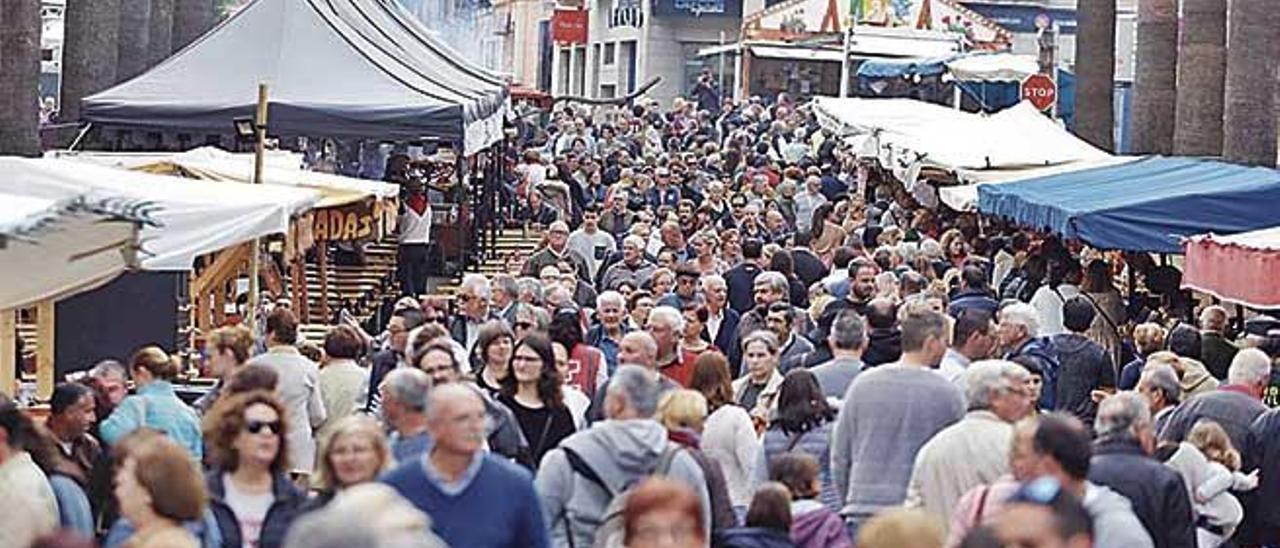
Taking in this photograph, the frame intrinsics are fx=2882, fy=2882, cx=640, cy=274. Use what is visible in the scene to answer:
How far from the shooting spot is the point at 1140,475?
992cm

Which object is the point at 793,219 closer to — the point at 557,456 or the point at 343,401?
the point at 343,401

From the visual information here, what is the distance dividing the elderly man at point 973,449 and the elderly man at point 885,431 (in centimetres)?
47

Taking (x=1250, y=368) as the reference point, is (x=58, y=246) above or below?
above

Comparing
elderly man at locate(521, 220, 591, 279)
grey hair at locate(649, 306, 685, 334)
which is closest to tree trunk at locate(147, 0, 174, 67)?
elderly man at locate(521, 220, 591, 279)

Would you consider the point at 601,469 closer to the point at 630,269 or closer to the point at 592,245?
the point at 630,269

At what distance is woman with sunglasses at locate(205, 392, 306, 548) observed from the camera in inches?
348

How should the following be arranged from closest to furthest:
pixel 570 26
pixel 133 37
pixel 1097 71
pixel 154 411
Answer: pixel 154 411, pixel 133 37, pixel 1097 71, pixel 570 26

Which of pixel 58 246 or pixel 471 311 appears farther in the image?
pixel 471 311

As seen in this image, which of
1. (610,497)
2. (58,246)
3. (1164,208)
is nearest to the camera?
(610,497)

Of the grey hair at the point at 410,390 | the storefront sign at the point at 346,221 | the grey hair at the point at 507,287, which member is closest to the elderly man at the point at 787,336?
the grey hair at the point at 507,287

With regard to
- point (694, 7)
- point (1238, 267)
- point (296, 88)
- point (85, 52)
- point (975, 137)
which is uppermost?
point (694, 7)

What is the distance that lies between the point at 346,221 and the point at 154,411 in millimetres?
8690

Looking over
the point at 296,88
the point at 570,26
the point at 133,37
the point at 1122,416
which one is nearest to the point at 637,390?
the point at 1122,416

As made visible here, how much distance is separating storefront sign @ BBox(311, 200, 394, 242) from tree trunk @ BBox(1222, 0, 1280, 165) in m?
7.50
